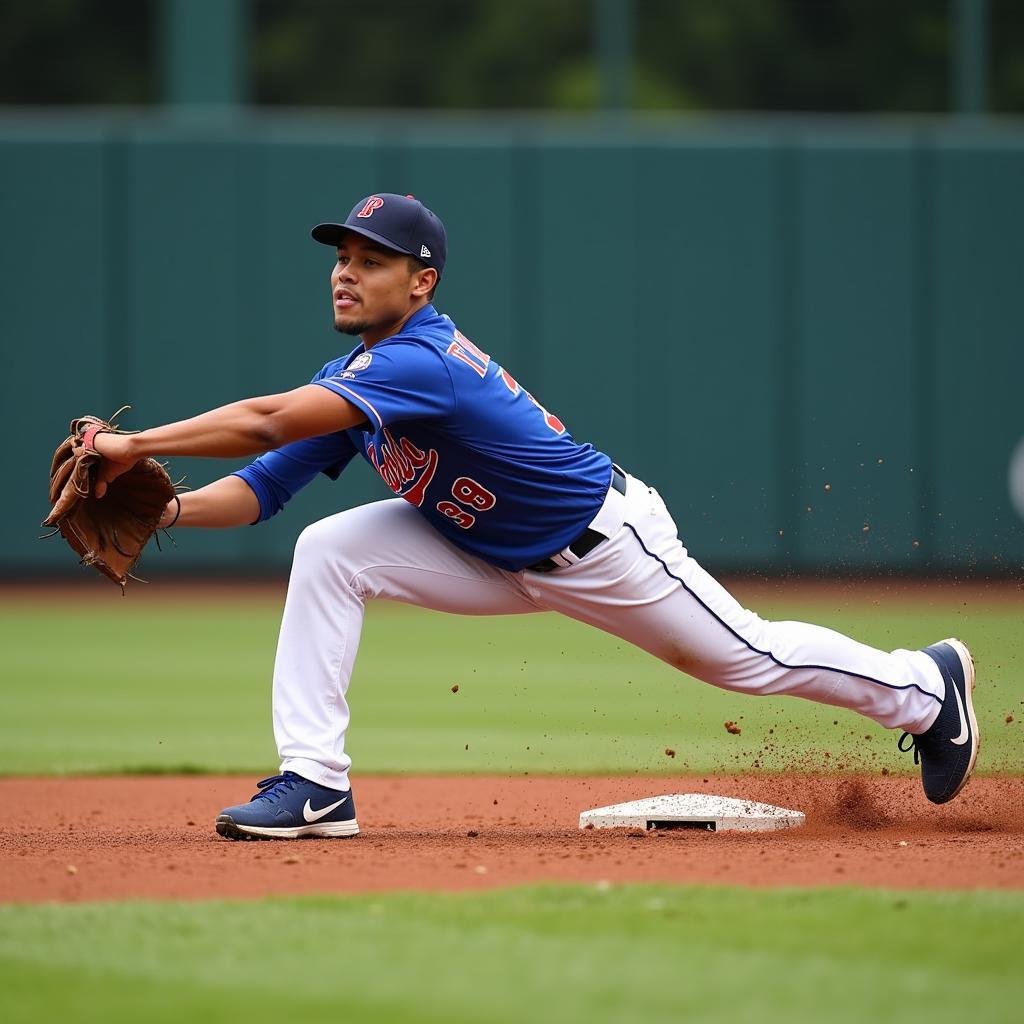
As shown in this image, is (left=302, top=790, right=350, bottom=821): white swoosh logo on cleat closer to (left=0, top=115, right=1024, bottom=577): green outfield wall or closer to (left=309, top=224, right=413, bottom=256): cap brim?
(left=309, top=224, right=413, bottom=256): cap brim

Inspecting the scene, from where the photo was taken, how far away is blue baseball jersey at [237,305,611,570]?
3.78 m

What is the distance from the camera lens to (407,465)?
13.0 ft

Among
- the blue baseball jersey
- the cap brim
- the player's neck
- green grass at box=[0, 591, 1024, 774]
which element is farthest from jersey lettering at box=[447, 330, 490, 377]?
green grass at box=[0, 591, 1024, 774]

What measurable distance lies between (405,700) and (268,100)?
31.0 feet

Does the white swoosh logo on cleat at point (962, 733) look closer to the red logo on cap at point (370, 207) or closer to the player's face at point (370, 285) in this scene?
the player's face at point (370, 285)

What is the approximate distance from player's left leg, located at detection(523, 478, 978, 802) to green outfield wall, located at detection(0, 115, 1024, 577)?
26.7ft

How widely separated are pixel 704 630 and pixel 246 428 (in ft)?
3.84

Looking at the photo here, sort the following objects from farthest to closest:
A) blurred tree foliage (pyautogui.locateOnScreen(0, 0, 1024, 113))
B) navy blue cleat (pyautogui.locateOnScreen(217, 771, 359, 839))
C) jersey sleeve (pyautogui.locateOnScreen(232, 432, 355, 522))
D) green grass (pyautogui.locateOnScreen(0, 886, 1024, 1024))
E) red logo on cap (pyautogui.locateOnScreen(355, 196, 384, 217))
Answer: blurred tree foliage (pyautogui.locateOnScreen(0, 0, 1024, 113)), jersey sleeve (pyautogui.locateOnScreen(232, 432, 355, 522)), red logo on cap (pyautogui.locateOnScreen(355, 196, 384, 217)), navy blue cleat (pyautogui.locateOnScreen(217, 771, 359, 839)), green grass (pyautogui.locateOnScreen(0, 886, 1024, 1024))

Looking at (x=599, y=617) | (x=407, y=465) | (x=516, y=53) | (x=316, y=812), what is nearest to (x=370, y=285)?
(x=407, y=465)

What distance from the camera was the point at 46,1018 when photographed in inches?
93.0

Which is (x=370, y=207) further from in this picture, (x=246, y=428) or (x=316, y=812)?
(x=316, y=812)

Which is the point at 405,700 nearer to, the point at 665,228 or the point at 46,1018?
the point at 46,1018

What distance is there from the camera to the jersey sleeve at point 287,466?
4359mm

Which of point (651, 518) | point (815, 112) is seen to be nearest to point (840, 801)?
point (651, 518)
